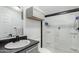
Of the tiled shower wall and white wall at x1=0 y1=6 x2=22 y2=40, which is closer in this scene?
white wall at x1=0 y1=6 x2=22 y2=40

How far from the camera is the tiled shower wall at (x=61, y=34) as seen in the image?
187cm

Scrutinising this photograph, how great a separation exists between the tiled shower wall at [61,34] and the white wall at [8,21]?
1.44m

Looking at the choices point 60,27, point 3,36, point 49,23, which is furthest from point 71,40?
point 3,36

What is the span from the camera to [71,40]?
191cm

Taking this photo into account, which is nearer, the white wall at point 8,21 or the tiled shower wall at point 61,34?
the white wall at point 8,21

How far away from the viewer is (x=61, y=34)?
2127mm

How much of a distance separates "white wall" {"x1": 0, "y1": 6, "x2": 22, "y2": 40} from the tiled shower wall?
1.44 metres

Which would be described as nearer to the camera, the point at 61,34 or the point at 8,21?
the point at 8,21

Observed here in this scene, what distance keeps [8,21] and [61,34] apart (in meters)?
1.93

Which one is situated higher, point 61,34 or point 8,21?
point 8,21

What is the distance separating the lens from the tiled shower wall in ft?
6.15

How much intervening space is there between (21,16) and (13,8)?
0.94ft
